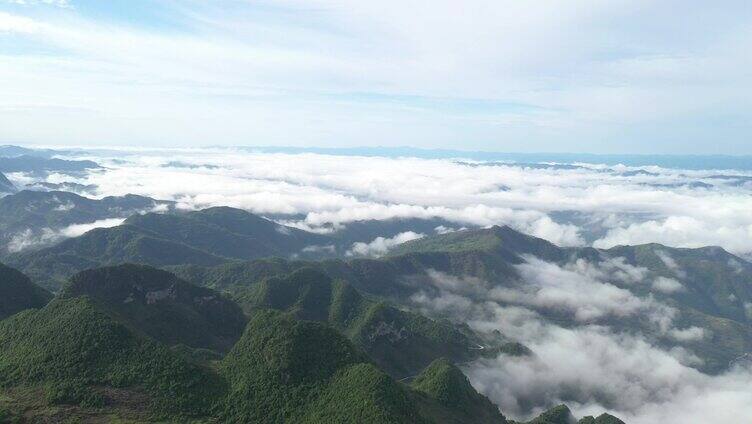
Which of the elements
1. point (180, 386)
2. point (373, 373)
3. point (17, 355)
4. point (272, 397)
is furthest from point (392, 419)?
point (17, 355)

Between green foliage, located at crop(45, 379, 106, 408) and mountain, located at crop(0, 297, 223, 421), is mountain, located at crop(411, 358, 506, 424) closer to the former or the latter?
mountain, located at crop(0, 297, 223, 421)

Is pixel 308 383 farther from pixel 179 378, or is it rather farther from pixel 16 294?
pixel 16 294

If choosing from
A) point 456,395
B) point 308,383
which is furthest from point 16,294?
point 456,395

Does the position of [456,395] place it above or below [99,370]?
below

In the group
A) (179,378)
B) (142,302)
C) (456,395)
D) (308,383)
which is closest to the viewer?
(179,378)

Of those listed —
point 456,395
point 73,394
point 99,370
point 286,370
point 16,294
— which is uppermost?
point 99,370

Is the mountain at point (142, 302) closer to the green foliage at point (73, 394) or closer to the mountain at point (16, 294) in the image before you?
the mountain at point (16, 294)

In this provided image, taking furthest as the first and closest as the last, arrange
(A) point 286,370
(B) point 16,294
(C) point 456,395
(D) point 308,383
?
(B) point 16,294 → (C) point 456,395 → (A) point 286,370 → (D) point 308,383

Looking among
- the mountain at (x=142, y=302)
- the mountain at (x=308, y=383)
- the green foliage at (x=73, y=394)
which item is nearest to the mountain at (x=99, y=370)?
the green foliage at (x=73, y=394)
